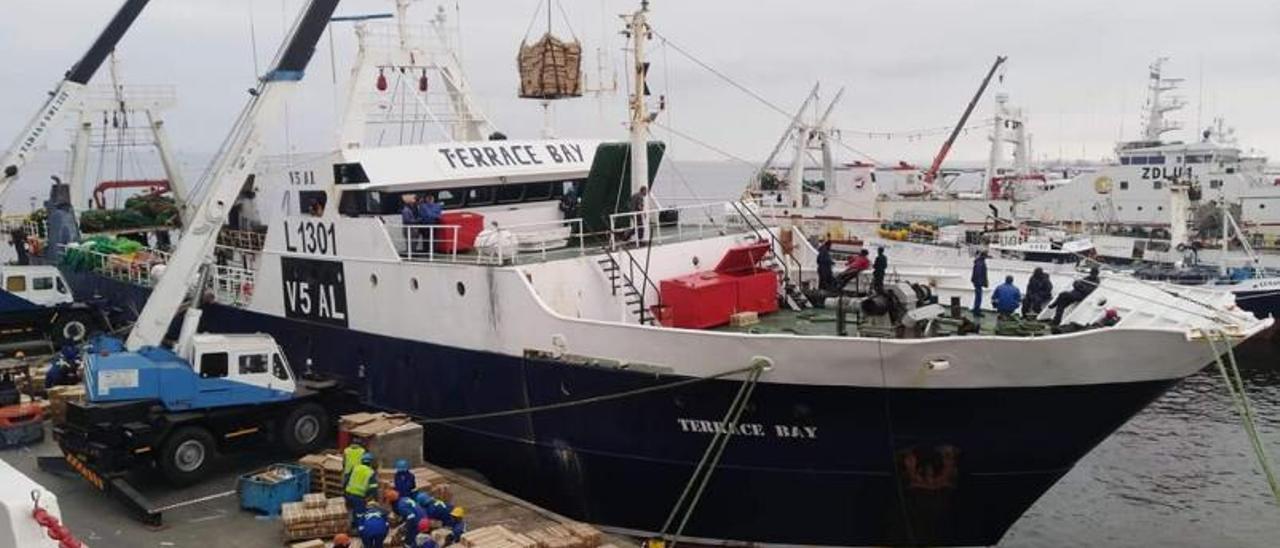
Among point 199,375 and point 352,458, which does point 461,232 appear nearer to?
point 199,375

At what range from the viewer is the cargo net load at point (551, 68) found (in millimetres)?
20578

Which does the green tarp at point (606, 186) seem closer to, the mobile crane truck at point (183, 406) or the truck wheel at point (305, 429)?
the mobile crane truck at point (183, 406)

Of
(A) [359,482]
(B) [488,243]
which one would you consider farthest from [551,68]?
(A) [359,482]

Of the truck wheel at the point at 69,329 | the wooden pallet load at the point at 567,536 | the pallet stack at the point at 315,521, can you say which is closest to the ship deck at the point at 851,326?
the wooden pallet load at the point at 567,536

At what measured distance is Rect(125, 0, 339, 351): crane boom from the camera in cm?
1841

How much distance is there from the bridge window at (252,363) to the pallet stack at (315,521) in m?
3.34

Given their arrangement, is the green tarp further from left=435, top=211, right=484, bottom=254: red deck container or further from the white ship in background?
the white ship in background

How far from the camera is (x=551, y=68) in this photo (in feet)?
67.5

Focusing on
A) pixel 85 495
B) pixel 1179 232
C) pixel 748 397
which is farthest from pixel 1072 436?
pixel 1179 232

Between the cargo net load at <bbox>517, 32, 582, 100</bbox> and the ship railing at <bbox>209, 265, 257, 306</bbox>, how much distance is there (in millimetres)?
7238

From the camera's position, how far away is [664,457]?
13984 mm

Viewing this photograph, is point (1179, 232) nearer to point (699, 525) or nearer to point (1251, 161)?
point (1251, 161)

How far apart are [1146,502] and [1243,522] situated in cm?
185

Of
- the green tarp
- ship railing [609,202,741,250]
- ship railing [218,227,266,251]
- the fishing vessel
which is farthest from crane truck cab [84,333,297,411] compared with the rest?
ship railing [218,227,266,251]
